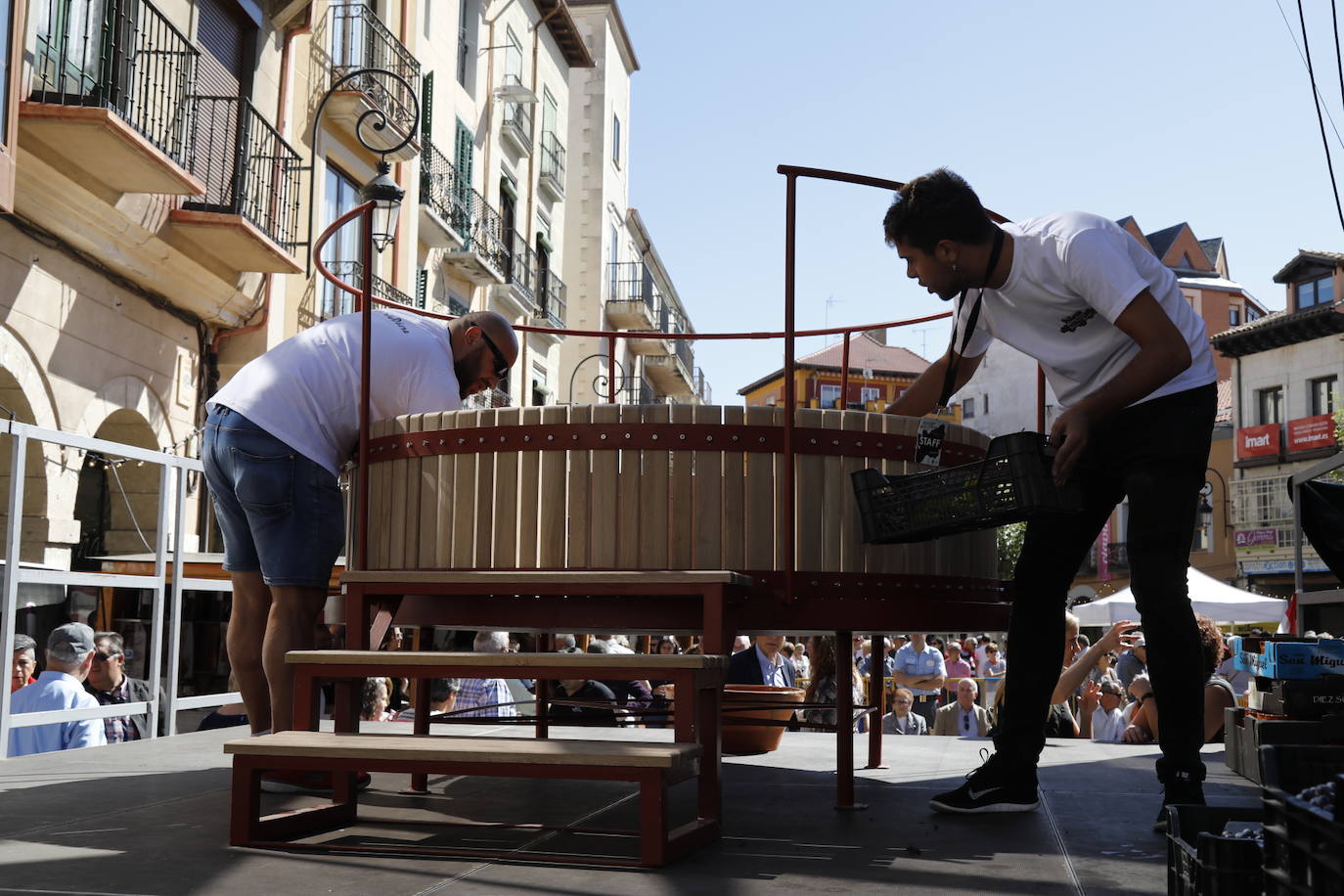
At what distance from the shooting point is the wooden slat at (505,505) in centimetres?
415

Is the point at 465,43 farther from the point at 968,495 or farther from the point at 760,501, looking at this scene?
the point at 968,495

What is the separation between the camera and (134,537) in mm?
15656

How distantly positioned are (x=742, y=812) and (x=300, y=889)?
1730 millimetres

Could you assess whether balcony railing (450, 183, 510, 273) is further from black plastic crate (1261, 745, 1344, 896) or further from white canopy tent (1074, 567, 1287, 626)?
black plastic crate (1261, 745, 1344, 896)

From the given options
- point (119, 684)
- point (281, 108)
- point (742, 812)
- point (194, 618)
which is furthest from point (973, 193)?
point (281, 108)

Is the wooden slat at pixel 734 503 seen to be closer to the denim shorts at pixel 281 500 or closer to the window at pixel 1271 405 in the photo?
the denim shorts at pixel 281 500

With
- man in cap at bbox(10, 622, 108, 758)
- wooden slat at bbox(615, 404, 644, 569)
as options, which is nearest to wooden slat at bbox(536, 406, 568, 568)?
wooden slat at bbox(615, 404, 644, 569)

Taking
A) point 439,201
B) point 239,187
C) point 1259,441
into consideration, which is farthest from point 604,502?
point 1259,441

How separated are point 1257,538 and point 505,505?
171 feet

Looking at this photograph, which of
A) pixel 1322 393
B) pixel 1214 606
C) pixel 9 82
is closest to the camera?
pixel 9 82

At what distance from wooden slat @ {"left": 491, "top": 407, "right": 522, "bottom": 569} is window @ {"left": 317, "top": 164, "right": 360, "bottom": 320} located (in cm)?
1541

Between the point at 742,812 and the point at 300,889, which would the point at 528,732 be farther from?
the point at 300,889

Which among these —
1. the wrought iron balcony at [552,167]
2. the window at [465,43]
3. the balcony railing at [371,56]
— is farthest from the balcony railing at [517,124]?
the balcony railing at [371,56]

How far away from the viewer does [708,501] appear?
4047 millimetres
